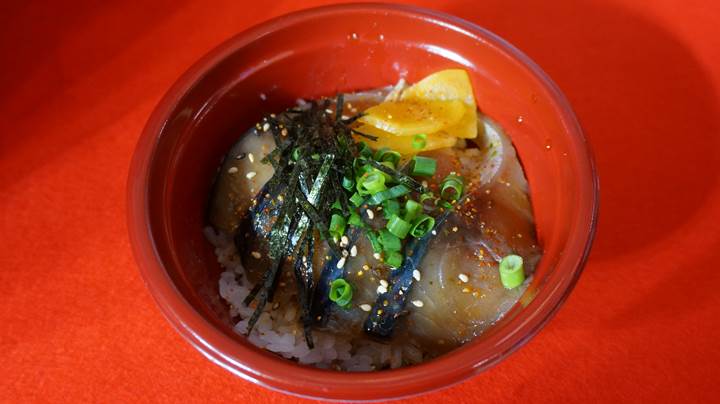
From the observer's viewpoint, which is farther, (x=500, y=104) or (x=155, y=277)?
(x=500, y=104)

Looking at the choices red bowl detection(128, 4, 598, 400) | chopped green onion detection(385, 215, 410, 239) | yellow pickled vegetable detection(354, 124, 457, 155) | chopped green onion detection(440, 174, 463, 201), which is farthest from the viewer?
yellow pickled vegetable detection(354, 124, 457, 155)

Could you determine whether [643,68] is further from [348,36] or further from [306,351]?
[306,351]

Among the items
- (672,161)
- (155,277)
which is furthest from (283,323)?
(672,161)

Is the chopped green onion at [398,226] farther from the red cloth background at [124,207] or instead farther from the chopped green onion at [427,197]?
→ the red cloth background at [124,207]

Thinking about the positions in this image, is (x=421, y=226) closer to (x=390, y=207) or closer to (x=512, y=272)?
(x=390, y=207)

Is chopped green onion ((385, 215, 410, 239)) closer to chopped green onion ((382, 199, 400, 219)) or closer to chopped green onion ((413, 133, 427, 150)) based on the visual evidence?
chopped green onion ((382, 199, 400, 219))

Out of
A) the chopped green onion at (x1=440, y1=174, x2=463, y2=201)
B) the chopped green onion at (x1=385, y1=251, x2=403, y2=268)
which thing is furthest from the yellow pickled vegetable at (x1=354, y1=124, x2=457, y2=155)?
the chopped green onion at (x1=385, y1=251, x2=403, y2=268)
